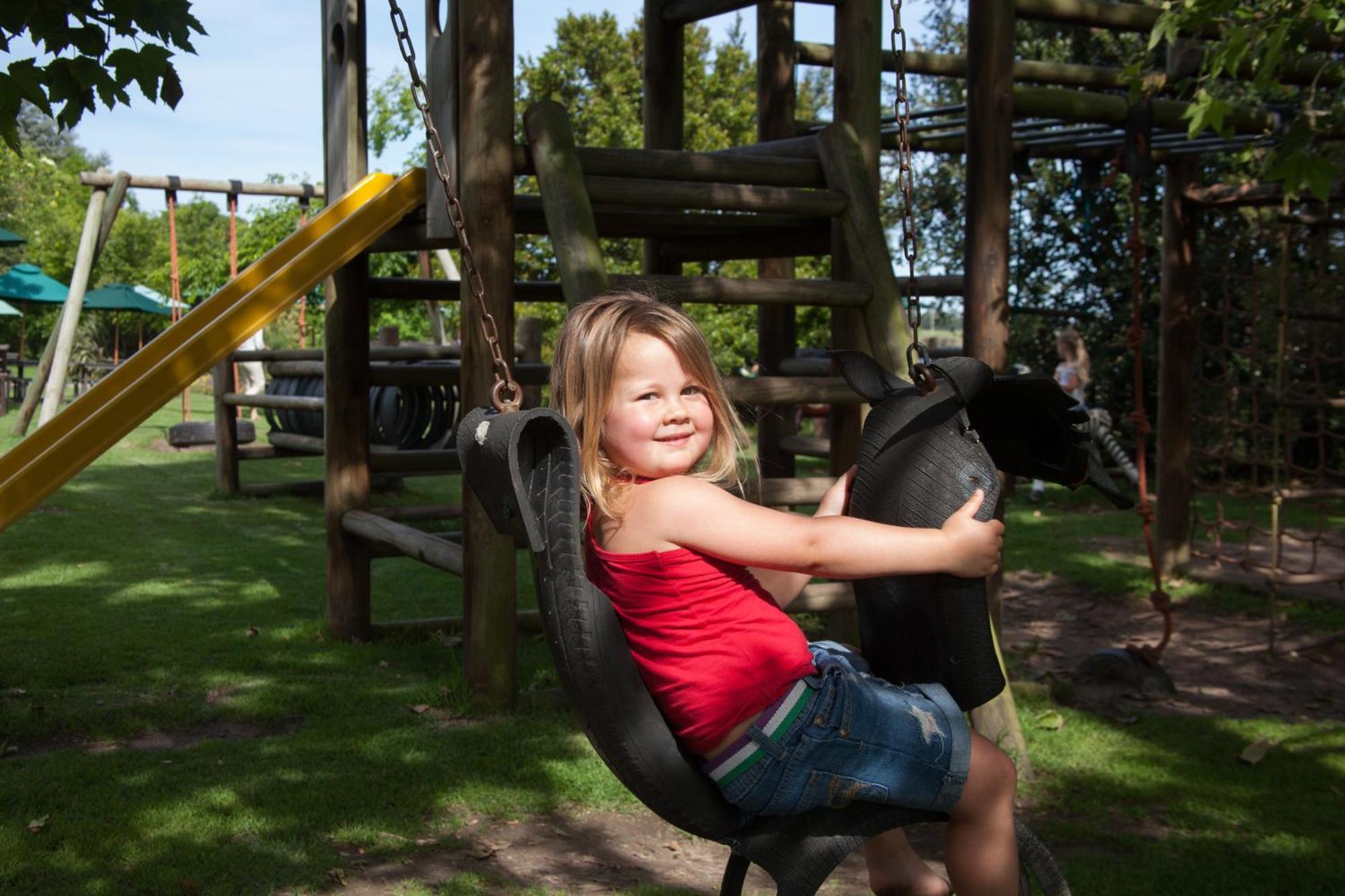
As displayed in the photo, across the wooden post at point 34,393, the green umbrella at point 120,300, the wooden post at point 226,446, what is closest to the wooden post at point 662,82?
the wooden post at point 226,446

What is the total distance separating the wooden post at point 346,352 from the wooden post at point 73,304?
8016 mm

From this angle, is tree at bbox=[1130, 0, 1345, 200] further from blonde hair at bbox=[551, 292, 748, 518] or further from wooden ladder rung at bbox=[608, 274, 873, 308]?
blonde hair at bbox=[551, 292, 748, 518]

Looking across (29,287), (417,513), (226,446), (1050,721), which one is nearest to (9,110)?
(417,513)

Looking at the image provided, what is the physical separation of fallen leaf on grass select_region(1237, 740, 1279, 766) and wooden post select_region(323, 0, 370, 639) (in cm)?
378

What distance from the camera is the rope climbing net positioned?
7270 millimetres

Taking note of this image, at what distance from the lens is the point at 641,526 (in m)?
2.28

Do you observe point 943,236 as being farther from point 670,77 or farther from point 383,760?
point 383,760

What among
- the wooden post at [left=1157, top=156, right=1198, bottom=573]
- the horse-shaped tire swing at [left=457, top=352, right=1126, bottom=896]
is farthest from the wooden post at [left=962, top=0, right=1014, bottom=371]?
the wooden post at [left=1157, top=156, right=1198, bottom=573]

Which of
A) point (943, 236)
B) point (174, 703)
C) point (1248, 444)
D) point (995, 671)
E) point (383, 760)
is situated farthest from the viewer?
point (943, 236)

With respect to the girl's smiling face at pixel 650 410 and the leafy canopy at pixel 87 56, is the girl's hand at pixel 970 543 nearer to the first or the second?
the girl's smiling face at pixel 650 410

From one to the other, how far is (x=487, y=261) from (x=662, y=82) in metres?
2.23

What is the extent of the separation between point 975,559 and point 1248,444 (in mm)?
11495

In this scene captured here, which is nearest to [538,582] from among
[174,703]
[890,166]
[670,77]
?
[174,703]

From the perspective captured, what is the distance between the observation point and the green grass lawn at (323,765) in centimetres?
358
